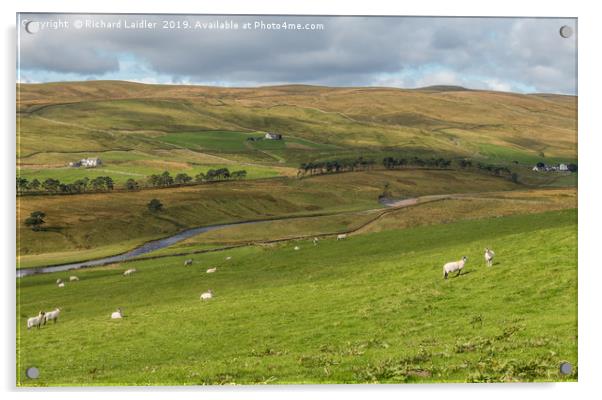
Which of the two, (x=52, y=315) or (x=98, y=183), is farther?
(x=98, y=183)

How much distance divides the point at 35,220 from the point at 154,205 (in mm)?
14757

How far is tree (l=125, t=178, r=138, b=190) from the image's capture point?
1396 inches

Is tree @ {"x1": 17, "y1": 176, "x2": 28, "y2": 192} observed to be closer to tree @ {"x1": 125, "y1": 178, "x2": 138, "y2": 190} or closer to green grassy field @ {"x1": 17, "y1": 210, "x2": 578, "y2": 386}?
green grassy field @ {"x1": 17, "y1": 210, "x2": 578, "y2": 386}

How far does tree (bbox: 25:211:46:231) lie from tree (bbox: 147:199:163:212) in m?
11.9

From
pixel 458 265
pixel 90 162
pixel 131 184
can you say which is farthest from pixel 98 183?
pixel 458 265

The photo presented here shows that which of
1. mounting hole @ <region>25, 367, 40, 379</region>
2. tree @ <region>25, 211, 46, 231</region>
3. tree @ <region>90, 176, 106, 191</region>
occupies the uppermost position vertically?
tree @ <region>90, 176, 106, 191</region>

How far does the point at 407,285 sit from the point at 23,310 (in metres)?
13.8

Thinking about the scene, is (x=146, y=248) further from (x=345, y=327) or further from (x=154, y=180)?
(x=345, y=327)

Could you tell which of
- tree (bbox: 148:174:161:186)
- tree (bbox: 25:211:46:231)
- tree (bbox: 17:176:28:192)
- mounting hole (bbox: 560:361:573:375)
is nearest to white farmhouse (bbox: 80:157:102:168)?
tree (bbox: 148:174:161:186)

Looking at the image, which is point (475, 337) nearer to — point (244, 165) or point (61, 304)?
point (61, 304)

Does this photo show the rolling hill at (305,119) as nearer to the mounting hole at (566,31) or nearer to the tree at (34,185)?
the tree at (34,185)

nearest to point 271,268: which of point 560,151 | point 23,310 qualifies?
point 23,310

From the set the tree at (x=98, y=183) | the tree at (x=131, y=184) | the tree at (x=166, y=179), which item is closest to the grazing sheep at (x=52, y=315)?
the tree at (x=131, y=184)

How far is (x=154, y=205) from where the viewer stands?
1473 inches
